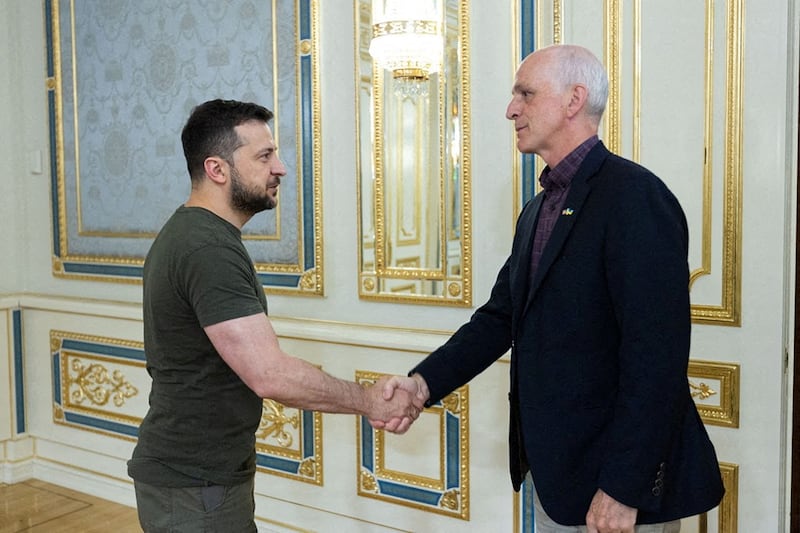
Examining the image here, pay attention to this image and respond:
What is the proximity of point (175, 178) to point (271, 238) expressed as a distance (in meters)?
0.67

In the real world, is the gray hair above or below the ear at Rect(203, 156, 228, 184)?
above

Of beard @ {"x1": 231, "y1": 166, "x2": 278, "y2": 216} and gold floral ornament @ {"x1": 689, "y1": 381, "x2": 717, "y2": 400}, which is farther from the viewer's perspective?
gold floral ornament @ {"x1": 689, "y1": 381, "x2": 717, "y2": 400}

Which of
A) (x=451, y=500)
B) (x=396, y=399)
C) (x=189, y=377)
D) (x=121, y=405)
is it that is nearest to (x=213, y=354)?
(x=189, y=377)

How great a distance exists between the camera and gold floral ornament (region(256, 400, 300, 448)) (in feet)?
11.2

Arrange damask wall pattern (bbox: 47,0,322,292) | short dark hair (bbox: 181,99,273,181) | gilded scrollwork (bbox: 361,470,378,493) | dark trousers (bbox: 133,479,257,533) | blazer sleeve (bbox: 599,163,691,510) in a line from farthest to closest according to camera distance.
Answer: damask wall pattern (bbox: 47,0,322,292) → gilded scrollwork (bbox: 361,470,378,493) → short dark hair (bbox: 181,99,273,181) → dark trousers (bbox: 133,479,257,533) → blazer sleeve (bbox: 599,163,691,510)

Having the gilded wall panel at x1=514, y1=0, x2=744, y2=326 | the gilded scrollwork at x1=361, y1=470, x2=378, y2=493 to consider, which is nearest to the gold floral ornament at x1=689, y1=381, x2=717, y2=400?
the gilded wall panel at x1=514, y1=0, x2=744, y2=326

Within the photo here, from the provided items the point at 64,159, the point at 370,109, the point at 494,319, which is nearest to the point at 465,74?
the point at 370,109

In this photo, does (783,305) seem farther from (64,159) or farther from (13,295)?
(13,295)

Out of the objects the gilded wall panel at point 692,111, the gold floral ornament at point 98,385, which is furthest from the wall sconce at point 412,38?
the gold floral ornament at point 98,385

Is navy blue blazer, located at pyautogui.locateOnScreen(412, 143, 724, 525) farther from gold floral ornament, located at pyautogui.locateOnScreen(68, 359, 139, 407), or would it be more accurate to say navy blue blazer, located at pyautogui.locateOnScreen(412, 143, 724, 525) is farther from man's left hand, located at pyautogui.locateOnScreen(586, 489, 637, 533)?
gold floral ornament, located at pyautogui.locateOnScreen(68, 359, 139, 407)

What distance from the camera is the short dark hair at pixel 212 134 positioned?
2082mm

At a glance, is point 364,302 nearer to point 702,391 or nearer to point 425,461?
point 425,461

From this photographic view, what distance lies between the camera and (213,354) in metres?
1.96

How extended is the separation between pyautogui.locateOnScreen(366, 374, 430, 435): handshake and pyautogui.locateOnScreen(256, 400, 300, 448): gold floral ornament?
120 cm
